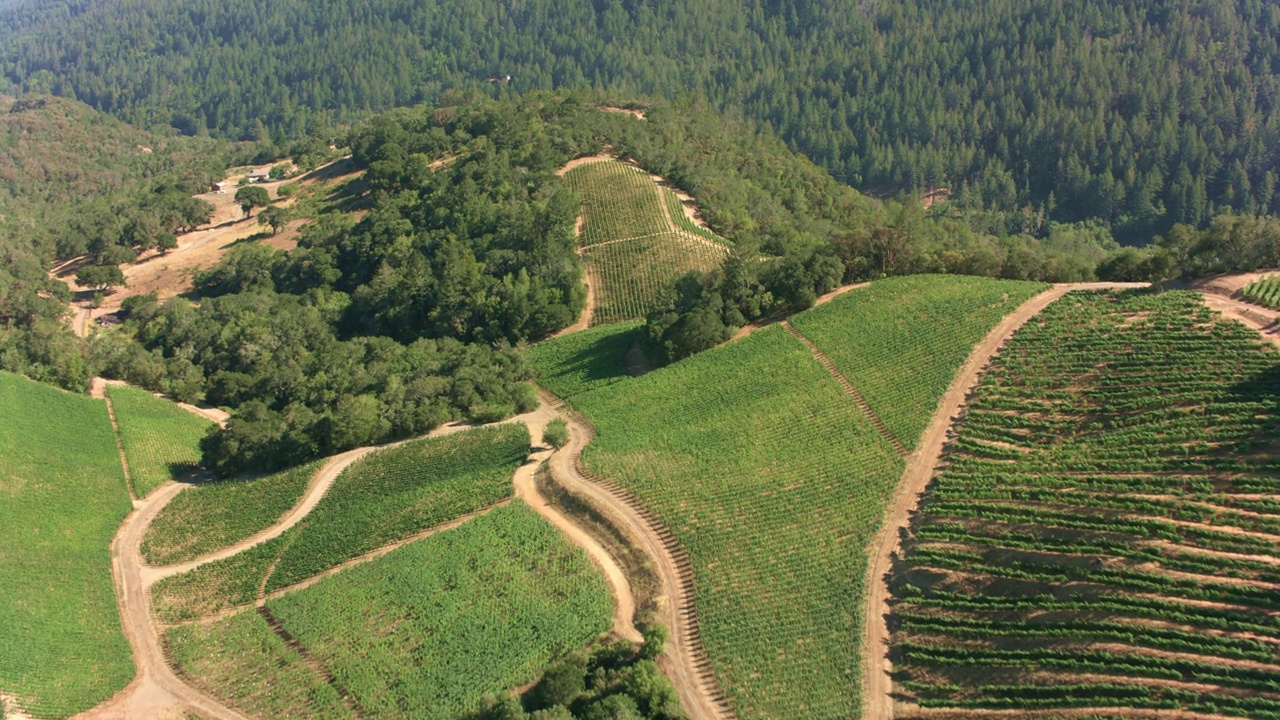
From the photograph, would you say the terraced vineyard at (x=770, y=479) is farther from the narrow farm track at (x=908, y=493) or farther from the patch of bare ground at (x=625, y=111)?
the patch of bare ground at (x=625, y=111)

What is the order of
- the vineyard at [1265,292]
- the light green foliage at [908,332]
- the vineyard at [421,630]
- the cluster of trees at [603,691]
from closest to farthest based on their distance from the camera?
the cluster of trees at [603,691], the vineyard at [421,630], the vineyard at [1265,292], the light green foliage at [908,332]

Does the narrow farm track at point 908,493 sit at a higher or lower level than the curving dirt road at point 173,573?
higher

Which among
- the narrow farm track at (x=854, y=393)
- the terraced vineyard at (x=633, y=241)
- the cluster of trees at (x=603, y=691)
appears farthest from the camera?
the terraced vineyard at (x=633, y=241)

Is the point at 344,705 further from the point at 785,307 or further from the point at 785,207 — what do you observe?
the point at 785,207

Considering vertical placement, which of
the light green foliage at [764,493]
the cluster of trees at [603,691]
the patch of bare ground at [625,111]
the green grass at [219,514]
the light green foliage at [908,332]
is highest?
the patch of bare ground at [625,111]

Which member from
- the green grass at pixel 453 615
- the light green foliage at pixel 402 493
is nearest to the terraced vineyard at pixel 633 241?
the light green foliage at pixel 402 493

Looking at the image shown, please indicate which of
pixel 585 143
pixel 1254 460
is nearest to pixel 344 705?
pixel 1254 460

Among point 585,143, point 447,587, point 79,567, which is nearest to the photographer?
point 447,587
